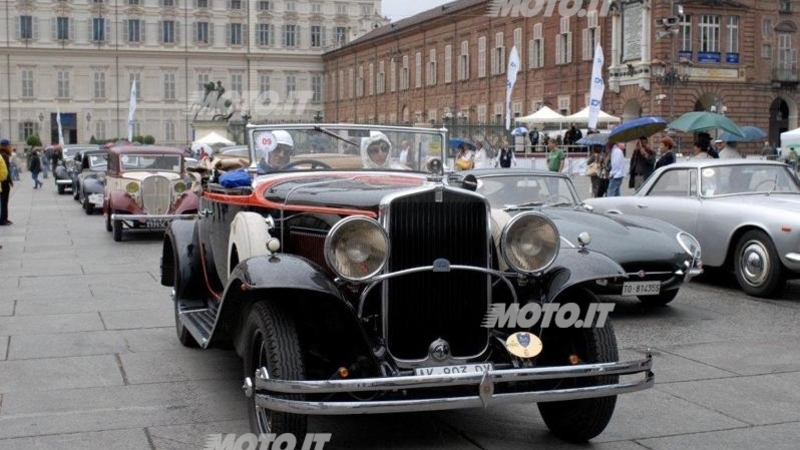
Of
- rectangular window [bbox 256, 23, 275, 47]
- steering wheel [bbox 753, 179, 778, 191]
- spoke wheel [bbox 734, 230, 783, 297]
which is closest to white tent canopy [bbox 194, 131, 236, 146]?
steering wheel [bbox 753, 179, 778, 191]

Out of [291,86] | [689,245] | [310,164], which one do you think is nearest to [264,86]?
[291,86]

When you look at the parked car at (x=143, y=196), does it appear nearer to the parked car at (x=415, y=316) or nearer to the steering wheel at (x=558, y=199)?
the steering wheel at (x=558, y=199)

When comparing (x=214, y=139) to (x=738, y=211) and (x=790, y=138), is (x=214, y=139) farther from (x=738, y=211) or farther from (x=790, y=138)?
(x=738, y=211)

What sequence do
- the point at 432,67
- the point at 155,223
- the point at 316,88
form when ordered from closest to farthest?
the point at 155,223, the point at 432,67, the point at 316,88

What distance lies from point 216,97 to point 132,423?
51.7 m

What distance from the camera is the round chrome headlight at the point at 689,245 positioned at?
1008cm

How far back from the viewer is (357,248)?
5.25 m

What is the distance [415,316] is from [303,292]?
60cm

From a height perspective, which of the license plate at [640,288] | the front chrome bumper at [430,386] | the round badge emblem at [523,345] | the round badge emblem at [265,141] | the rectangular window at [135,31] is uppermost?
the rectangular window at [135,31]

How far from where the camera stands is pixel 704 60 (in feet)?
156

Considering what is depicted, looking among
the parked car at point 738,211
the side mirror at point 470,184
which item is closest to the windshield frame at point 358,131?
the side mirror at point 470,184

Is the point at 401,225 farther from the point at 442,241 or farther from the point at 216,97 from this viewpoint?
the point at 216,97

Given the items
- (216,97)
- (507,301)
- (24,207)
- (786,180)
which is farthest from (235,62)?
(507,301)

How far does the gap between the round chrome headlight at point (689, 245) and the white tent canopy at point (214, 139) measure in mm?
35753
